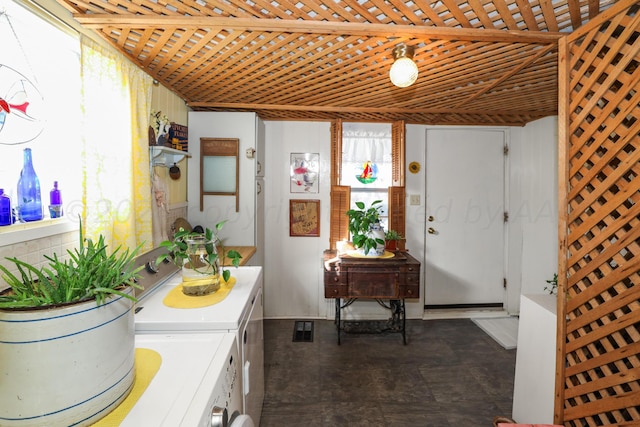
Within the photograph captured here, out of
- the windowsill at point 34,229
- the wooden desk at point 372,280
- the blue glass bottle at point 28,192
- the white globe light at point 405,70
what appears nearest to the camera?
the windowsill at point 34,229

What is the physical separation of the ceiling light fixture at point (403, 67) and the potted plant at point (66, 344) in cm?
153

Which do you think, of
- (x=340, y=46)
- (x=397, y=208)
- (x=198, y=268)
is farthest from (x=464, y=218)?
(x=198, y=268)

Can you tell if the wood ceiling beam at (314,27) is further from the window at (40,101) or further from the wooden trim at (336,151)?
the wooden trim at (336,151)

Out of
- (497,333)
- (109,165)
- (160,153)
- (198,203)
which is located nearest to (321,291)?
(198,203)

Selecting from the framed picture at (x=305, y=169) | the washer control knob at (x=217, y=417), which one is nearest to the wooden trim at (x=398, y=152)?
the framed picture at (x=305, y=169)

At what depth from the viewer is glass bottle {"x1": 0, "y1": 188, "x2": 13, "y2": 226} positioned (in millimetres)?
1147

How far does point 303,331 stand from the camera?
3.05 m

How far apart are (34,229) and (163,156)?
1.10 m

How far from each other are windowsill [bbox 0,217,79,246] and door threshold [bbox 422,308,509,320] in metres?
3.24

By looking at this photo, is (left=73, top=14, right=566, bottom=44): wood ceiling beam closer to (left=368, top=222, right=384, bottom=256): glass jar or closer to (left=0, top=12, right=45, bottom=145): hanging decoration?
(left=0, top=12, right=45, bottom=145): hanging decoration

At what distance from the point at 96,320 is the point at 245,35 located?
1546mm

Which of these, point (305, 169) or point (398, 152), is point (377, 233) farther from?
point (305, 169)

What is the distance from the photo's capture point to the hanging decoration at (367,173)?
322 centimetres

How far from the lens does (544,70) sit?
2.00 meters
